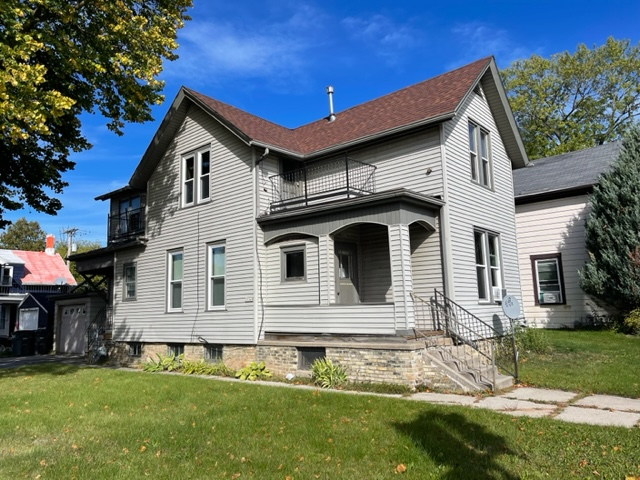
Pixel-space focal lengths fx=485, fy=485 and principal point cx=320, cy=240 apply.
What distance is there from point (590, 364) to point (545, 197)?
8382mm

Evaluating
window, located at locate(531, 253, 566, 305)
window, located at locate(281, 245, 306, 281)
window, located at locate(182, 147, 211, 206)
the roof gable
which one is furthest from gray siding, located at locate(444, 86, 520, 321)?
window, located at locate(182, 147, 211, 206)

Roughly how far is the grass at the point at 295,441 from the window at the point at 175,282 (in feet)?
21.2

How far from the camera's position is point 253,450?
19.6ft

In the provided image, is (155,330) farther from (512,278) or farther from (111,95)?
(512,278)

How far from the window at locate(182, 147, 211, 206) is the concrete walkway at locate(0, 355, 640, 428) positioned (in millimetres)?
8700

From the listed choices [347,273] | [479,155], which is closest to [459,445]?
[347,273]

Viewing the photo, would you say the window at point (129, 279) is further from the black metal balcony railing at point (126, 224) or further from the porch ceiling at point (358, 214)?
the porch ceiling at point (358, 214)

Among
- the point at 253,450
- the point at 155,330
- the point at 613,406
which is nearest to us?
the point at 253,450

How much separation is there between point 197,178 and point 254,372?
6.62 m

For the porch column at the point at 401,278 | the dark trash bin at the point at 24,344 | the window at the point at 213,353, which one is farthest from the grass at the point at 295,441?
the dark trash bin at the point at 24,344

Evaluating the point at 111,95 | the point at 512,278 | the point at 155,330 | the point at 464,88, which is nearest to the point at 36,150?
the point at 111,95

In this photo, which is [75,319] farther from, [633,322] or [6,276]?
[633,322]

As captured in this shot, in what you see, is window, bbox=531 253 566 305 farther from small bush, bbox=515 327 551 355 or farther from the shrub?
the shrub

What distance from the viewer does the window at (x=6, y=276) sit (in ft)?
116
